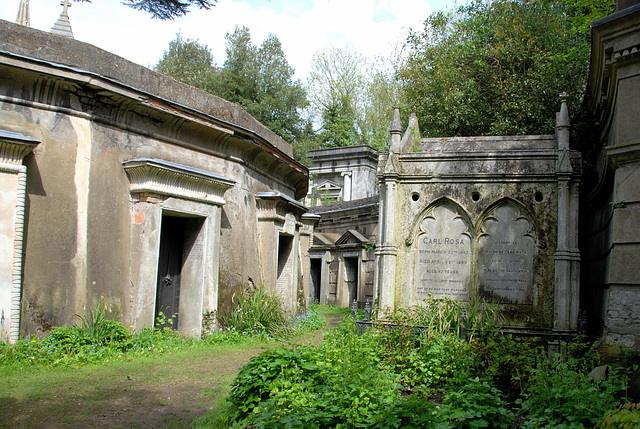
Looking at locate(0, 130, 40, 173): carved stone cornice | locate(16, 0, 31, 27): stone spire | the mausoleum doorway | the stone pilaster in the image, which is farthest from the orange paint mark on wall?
locate(16, 0, 31, 27): stone spire

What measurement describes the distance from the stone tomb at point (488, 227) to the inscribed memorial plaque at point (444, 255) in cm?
2

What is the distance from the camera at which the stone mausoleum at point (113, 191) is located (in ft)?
24.1

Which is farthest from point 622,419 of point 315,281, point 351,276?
point 315,281

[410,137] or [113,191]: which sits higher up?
[410,137]

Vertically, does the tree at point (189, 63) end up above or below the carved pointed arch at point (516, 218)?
above

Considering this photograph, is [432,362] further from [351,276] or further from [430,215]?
[351,276]

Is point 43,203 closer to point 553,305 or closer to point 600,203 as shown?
point 553,305

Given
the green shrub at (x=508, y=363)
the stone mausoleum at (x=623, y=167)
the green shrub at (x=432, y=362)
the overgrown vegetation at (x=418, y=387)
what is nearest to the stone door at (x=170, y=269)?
the overgrown vegetation at (x=418, y=387)

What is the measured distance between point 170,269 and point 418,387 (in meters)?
5.65

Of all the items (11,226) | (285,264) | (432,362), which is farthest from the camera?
(285,264)

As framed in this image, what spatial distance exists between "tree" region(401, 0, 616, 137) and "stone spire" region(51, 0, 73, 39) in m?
9.88

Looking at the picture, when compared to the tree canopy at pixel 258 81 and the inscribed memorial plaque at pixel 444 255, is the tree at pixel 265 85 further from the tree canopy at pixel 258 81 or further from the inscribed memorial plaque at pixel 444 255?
the inscribed memorial plaque at pixel 444 255

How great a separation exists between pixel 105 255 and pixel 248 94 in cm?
2493

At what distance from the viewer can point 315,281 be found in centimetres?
2441
